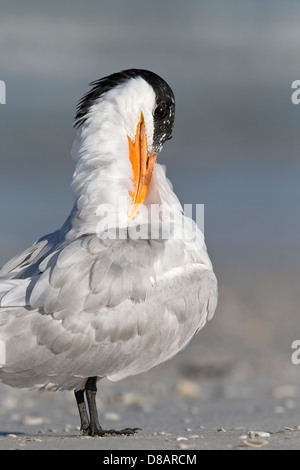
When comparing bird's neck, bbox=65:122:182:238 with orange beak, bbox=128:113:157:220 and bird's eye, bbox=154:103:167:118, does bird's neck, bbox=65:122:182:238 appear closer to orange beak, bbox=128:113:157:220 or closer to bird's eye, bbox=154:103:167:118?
orange beak, bbox=128:113:157:220

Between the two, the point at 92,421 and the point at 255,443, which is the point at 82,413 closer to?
the point at 92,421

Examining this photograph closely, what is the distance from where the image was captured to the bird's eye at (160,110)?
5734mm

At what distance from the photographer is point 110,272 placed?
4.87m

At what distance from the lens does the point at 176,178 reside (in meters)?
17.8

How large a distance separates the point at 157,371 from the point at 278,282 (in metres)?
3.80

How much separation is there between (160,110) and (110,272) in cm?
135

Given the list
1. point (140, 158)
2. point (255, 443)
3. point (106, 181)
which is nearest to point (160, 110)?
point (140, 158)

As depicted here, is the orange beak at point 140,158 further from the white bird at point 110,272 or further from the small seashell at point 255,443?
the small seashell at point 255,443

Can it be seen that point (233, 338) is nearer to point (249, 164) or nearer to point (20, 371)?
point (20, 371)

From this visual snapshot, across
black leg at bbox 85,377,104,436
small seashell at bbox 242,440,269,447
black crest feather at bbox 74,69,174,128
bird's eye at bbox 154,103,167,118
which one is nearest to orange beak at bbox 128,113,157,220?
bird's eye at bbox 154,103,167,118

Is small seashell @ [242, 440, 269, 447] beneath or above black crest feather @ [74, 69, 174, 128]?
beneath

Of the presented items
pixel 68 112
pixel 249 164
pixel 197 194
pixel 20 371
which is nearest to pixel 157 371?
pixel 20 371

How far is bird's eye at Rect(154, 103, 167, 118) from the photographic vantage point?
18.8 feet
